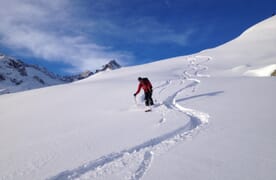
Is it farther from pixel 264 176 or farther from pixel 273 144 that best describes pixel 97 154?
pixel 273 144

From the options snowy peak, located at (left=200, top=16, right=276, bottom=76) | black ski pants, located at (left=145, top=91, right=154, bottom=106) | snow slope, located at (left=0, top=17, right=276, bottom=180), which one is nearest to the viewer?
snow slope, located at (left=0, top=17, right=276, bottom=180)

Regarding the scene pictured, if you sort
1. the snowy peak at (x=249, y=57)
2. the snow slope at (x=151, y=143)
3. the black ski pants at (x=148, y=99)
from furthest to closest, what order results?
the snowy peak at (x=249, y=57)
the black ski pants at (x=148, y=99)
the snow slope at (x=151, y=143)

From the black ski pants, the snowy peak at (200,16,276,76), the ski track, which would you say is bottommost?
the ski track

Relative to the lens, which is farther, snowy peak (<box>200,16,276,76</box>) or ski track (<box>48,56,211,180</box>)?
snowy peak (<box>200,16,276,76</box>)

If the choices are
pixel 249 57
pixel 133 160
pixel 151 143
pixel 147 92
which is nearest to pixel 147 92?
pixel 147 92

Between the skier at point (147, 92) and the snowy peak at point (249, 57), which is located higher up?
the snowy peak at point (249, 57)

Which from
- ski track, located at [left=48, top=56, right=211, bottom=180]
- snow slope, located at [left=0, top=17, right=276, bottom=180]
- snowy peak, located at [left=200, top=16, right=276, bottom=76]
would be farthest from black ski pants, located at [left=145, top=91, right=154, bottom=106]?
snowy peak, located at [left=200, top=16, right=276, bottom=76]

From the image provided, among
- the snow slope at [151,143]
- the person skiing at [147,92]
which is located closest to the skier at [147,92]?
the person skiing at [147,92]

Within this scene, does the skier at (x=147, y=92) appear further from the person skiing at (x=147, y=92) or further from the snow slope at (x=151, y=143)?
the snow slope at (x=151, y=143)

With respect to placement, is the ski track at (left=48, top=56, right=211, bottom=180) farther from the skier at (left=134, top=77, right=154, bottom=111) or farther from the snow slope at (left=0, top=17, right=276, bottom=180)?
the skier at (left=134, top=77, right=154, bottom=111)

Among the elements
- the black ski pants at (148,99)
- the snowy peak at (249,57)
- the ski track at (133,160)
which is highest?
the snowy peak at (249,57)

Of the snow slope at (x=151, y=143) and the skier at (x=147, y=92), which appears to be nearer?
the snow slope at (x=151, y=143)

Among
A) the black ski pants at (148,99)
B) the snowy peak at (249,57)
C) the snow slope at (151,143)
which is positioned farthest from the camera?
the snowy peak at (249,57)

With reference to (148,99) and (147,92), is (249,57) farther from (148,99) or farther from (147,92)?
(148,99)
